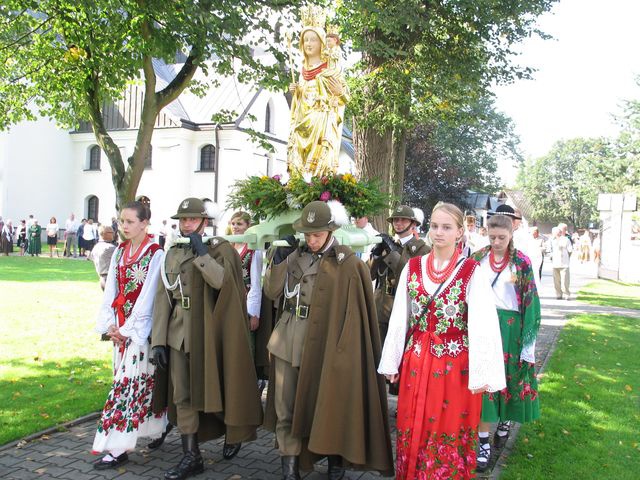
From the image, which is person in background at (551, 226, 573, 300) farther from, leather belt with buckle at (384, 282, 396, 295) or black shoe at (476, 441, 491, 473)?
black shoe at (476, 441, 491, 473)

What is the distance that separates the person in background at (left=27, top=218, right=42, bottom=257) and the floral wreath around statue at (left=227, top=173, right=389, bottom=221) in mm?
23229

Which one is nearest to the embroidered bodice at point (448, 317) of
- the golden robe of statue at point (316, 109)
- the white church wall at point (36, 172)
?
the golden robe of statue at point (316, 109)

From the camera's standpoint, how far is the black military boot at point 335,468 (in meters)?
4.69

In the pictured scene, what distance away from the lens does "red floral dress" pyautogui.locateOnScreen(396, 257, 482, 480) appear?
387 cm

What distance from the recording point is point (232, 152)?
3675 centimetres

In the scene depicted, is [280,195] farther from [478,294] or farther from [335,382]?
[478,294]

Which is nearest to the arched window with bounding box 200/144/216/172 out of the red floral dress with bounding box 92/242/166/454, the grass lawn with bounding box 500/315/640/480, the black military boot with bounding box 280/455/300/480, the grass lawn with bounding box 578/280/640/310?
the grass lawn with bounding box 578/280/640/310

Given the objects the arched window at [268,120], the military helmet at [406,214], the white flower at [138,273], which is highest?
the arched window at [268,120]

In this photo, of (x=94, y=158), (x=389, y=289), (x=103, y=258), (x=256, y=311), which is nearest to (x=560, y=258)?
(x=389, y=289)

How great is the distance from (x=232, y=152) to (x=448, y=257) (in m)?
33.7

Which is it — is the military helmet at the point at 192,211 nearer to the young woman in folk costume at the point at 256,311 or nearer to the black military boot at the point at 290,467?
the young woman in folk costume at the point at 256,311

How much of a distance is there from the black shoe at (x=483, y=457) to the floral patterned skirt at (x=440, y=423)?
123 centimetres

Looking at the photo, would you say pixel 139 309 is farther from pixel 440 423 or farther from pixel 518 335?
pixel 518 335

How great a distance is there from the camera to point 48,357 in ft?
27.8
